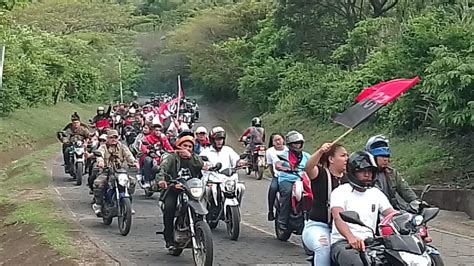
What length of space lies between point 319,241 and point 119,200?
6618 millimetres

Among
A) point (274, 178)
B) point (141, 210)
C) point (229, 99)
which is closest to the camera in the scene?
point (274, 178)

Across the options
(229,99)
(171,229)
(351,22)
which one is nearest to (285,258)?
(171,229)

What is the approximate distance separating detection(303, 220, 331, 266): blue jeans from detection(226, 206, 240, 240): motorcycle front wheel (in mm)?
4882

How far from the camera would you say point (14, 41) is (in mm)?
37562

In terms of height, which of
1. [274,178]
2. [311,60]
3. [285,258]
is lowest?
[285,258]

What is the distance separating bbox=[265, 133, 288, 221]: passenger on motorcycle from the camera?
501 inches

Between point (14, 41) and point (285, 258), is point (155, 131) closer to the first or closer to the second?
point (285, 258)

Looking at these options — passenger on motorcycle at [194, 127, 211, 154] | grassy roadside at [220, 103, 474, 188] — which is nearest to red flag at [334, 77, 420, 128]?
passenger on motorcycle at [194, 127, 211, 154]

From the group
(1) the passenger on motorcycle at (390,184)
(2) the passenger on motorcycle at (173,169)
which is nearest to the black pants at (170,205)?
(2) the passenger on motorcycle at (173,169)

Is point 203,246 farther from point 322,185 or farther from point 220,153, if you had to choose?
point 220,153

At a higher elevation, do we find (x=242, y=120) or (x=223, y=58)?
(x=223, y=58)

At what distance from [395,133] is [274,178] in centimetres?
1172

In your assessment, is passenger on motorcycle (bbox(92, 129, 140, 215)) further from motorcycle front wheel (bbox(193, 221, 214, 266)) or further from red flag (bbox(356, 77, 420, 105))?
red flag (bbox(356, 77, 420, 105))

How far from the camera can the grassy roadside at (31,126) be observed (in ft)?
114
